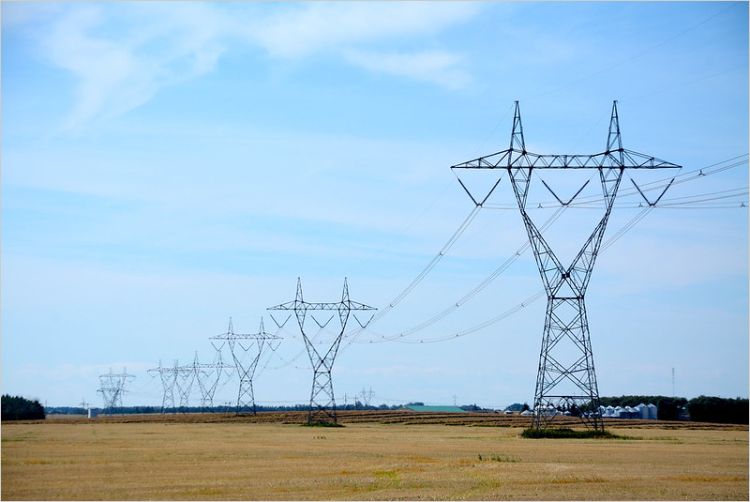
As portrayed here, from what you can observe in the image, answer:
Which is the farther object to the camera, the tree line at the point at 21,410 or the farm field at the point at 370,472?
the tree line at the point at 21,410

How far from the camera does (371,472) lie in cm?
4428

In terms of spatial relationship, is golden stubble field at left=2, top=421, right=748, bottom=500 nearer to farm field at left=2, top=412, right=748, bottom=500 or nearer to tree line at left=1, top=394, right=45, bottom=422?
farm field at left=2, top=412, right=748, bottom=500

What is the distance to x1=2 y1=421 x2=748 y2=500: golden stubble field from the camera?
36.3m

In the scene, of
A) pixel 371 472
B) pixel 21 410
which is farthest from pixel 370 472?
pixel 21 410

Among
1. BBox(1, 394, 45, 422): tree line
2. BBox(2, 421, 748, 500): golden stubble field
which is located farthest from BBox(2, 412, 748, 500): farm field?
BBox(1, 394, 45, 422): tree line

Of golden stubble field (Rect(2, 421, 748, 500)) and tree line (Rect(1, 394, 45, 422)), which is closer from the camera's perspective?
golden stubble field (Rect(2, 421, 748, 500))

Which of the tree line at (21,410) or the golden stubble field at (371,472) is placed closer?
the golden stubble field at (371,472)

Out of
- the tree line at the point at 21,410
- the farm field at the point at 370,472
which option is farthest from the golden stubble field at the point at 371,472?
the tree line at the point at 21,410

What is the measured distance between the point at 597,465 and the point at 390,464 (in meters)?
10.1

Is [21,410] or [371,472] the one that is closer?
[371,472]

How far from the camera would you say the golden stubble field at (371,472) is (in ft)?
119

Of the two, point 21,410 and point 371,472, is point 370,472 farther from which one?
point 21,410

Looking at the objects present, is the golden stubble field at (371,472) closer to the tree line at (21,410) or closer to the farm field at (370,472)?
the farm field at (370,472)

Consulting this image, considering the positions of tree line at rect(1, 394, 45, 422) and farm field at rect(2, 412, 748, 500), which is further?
tree line at rect(1, 394, 45, 422)
